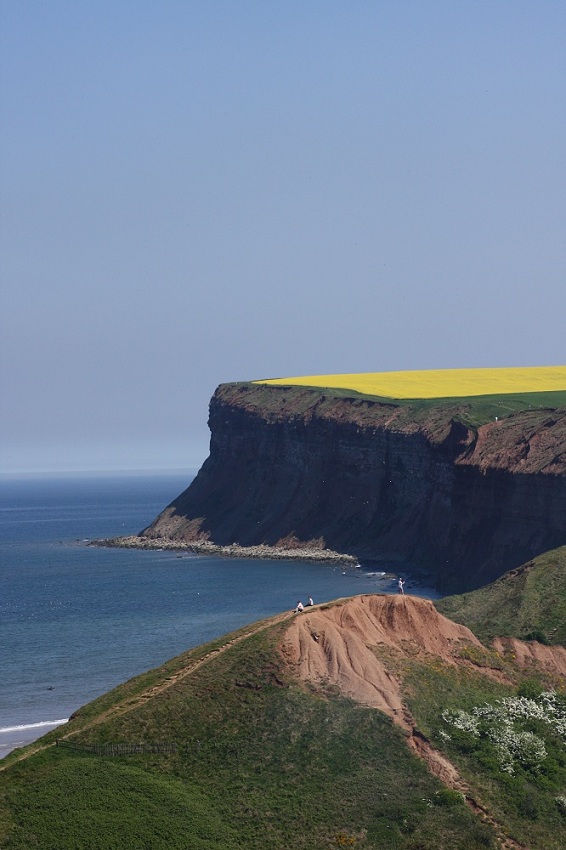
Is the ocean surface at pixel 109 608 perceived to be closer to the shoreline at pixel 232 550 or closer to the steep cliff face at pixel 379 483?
the shoreline at pixel 232 550

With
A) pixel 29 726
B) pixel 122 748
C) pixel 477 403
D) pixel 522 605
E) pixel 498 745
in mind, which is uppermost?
pixel 477 403

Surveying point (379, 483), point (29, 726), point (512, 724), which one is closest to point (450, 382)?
point (379, 483)

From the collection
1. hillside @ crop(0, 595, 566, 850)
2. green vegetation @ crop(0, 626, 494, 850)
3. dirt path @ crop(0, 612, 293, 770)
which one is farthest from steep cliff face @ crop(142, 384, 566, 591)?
green vegetation @ crop(0, 626, 494, 850)

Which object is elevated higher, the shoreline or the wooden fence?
the shoreline

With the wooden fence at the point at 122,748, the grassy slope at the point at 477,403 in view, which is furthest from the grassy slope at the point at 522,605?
the grassy slope at the point at 477,403

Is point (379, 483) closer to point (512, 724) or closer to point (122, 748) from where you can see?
point (512, 724)

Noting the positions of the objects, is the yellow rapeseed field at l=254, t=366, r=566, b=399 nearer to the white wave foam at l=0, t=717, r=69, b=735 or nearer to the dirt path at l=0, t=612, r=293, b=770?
the white wave foam at l=0, t=717, r=69, b=735

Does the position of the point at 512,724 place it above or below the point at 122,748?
below

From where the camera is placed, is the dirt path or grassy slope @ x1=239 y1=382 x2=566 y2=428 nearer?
the dirt path
